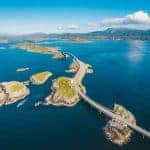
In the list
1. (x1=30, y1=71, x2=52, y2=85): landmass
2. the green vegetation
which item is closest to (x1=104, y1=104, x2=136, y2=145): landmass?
the green vegetation

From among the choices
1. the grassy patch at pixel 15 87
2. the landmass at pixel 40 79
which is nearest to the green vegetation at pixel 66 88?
the landmass at pixel 40 79

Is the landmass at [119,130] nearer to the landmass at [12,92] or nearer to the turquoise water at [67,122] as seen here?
the turquoise water at [67,122]

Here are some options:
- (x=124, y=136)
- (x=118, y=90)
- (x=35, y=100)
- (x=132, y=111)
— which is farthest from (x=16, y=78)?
(x=124, y=136)

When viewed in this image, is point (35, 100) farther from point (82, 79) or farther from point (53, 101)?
point (82, 79)

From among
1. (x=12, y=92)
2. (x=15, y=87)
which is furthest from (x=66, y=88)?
(x=15, y=87)

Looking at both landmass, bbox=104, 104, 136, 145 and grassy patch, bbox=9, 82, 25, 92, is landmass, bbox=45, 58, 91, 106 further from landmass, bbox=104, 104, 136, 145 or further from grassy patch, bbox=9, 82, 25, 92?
landmass, bbox=104, 104, 136, 145

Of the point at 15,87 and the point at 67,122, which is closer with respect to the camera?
the point at 67,122

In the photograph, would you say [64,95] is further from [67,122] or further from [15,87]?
[15,87]
